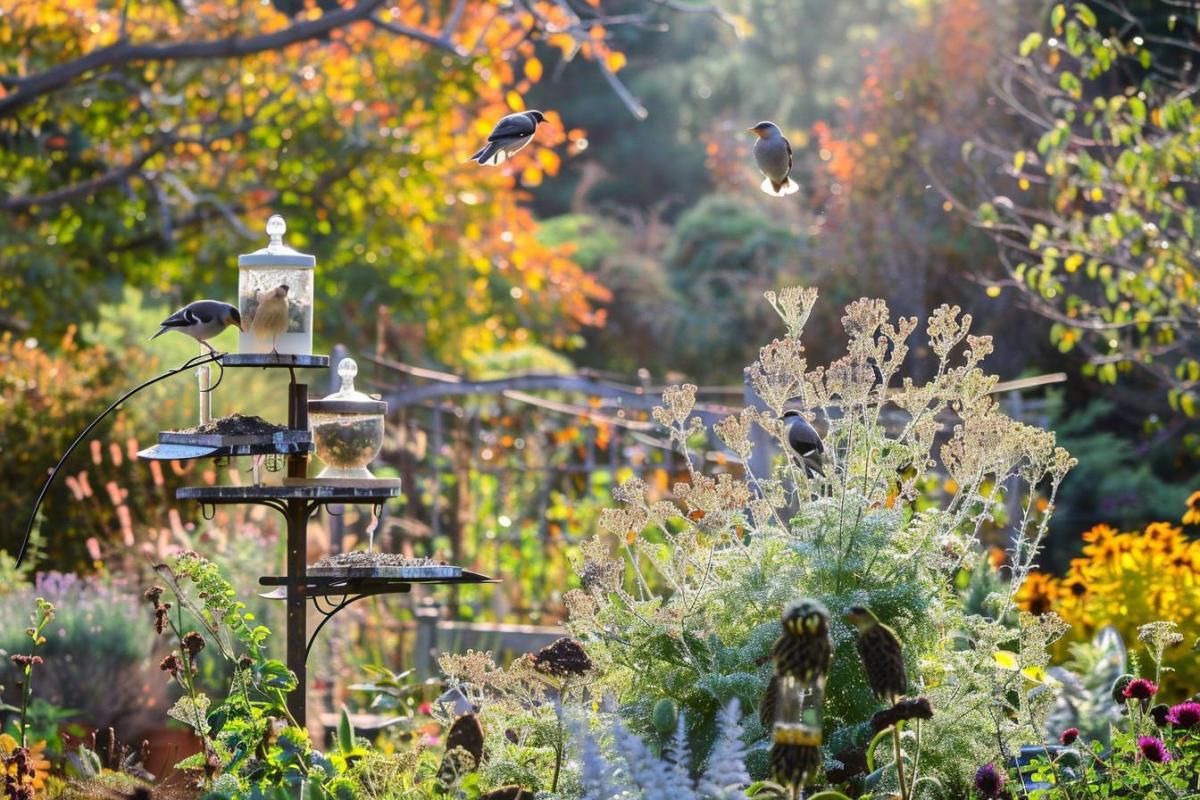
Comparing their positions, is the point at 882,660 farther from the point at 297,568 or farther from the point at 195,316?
the point at 195,316

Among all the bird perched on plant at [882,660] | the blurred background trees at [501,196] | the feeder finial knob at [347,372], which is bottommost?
the bird perched on plant at [882,660]

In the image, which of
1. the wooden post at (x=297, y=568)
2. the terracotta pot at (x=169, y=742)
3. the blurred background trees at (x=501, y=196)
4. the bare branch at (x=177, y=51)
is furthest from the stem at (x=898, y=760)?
the bare branch at (x=177, y=51)

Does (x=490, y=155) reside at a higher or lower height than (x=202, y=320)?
higher

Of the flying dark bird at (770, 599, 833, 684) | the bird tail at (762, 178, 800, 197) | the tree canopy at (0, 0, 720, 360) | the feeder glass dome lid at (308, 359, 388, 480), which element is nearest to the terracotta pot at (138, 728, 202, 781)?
the feeder glass dome lid at (308, 359, 388, 480)

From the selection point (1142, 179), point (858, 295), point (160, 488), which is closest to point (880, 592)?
point (1142, 179)

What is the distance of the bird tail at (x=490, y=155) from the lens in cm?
345

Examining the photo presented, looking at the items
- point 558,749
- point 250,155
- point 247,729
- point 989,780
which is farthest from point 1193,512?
point 250,155

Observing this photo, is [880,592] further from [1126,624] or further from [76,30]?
[76,30]

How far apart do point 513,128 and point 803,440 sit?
1.07 meters

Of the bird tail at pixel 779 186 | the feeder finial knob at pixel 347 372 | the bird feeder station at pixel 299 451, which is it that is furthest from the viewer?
the bird tail at pixel 779 186

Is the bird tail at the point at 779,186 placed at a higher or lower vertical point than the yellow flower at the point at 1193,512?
higher

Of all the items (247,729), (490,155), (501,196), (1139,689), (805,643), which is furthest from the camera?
(501,196)

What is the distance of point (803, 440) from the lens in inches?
130

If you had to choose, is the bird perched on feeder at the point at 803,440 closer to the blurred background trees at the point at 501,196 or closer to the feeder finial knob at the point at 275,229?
the feeder finial knob at the point at 275,229
